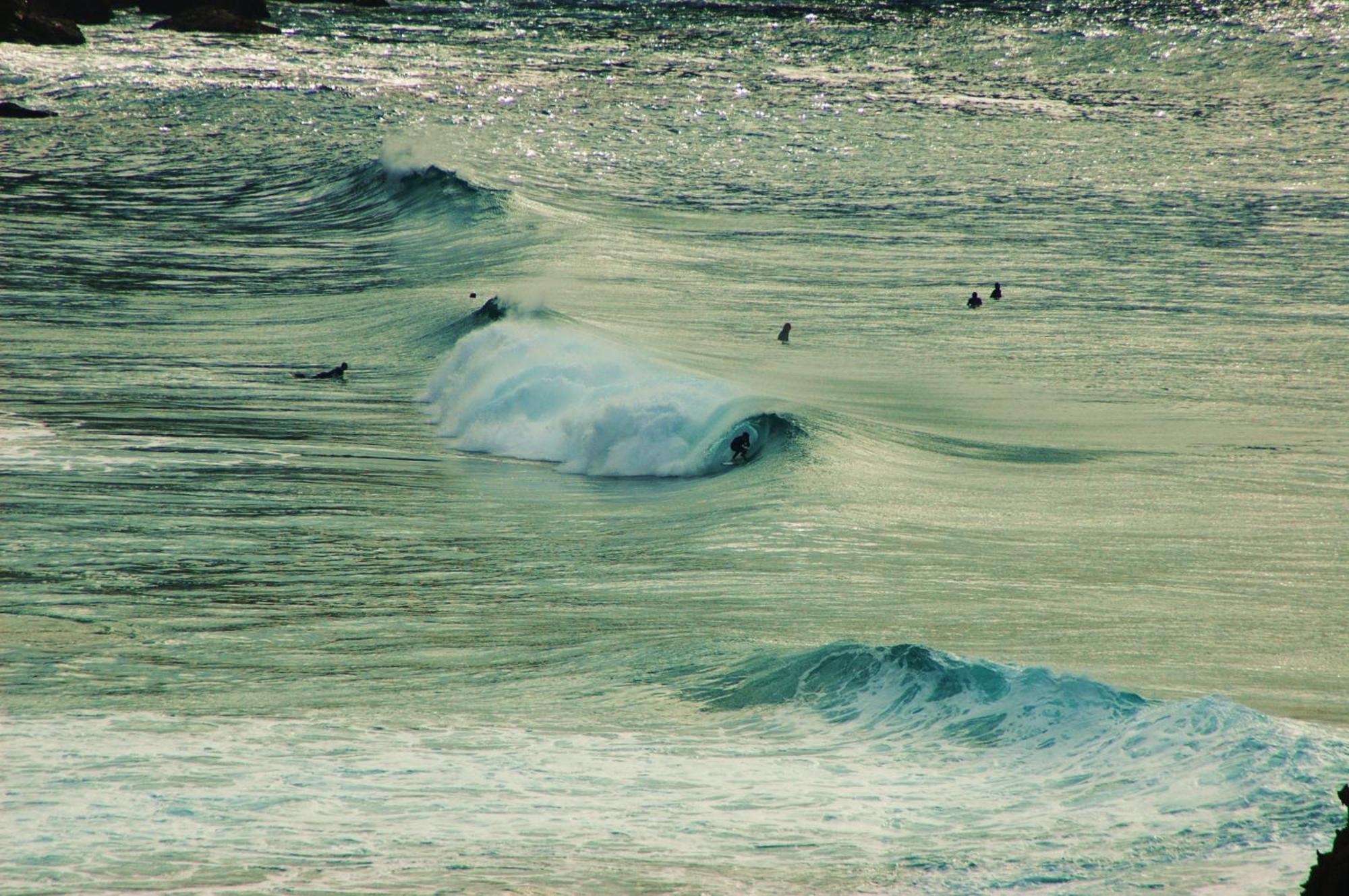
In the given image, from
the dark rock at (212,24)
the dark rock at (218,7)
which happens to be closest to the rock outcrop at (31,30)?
the dark rock at (212,24)

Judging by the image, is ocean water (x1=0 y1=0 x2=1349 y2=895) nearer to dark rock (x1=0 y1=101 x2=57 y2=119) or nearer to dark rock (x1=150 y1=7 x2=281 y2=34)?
dark rock (x1=0 y1=101 x2=57 y2=119)

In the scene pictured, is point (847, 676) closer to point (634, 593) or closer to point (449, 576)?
point (634, 593)

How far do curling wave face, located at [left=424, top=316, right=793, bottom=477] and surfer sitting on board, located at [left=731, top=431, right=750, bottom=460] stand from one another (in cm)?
6

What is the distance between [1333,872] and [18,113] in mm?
49022

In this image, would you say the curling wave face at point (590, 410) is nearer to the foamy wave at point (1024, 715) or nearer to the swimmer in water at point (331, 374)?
the swimmer in water at point (331, 374)

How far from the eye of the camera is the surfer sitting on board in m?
15.7

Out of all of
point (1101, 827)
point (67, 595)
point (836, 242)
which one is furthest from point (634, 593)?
point (836, 242)

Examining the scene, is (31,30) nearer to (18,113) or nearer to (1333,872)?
(18,113)

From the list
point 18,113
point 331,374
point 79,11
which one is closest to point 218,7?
point 79,11

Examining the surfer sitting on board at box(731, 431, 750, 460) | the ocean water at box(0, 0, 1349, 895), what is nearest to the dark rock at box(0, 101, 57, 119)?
the ocean water at box(0, 0, 1349, 895)

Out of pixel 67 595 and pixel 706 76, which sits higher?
pixel 706 76

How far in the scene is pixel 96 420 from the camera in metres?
16.5

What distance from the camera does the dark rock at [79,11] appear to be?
74.2 m

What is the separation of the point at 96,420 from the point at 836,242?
53.3 ft
